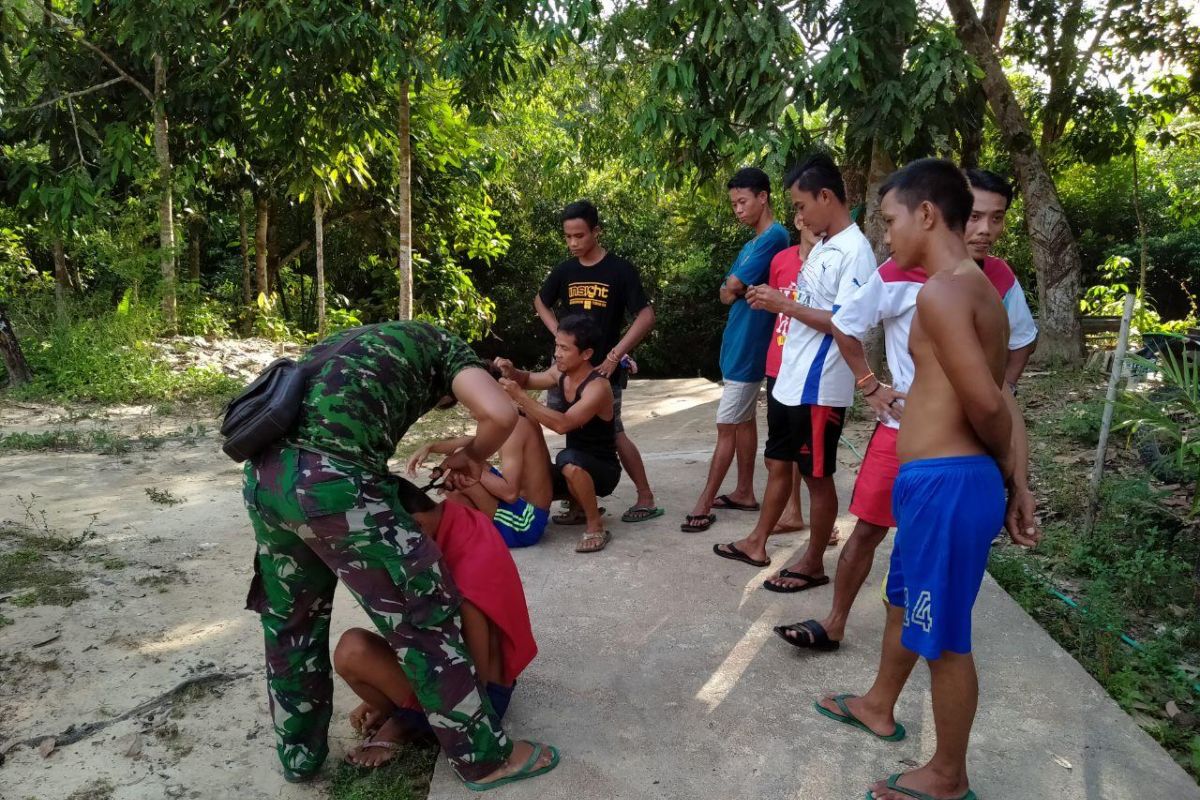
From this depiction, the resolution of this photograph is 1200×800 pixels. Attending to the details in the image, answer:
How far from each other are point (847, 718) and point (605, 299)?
2.72 metres

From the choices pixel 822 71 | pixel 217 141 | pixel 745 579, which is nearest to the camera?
pixel 745 579

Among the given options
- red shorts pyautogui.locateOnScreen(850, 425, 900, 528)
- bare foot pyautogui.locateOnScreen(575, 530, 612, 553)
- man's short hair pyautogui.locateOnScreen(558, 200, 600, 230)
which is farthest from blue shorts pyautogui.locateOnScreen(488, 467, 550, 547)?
red shorts pyautogui.locateOnScreen(850, 425, 900, 528)

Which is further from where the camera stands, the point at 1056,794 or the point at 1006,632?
the point at 1006,632

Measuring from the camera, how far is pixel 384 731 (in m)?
2.71

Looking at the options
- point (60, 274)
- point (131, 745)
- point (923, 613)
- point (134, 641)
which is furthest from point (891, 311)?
point (60, 274)

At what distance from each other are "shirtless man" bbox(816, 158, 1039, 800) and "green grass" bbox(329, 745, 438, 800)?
1335 millimetres

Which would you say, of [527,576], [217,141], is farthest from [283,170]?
[527,576]

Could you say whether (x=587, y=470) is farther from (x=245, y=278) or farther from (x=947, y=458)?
(x=245, y=278)

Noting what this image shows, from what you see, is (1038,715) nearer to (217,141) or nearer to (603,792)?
(603,792)

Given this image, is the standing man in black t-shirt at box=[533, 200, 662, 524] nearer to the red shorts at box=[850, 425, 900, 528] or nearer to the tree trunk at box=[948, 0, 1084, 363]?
the red shorts at box=[850, 425, 900, 528]

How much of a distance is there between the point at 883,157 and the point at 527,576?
495cm

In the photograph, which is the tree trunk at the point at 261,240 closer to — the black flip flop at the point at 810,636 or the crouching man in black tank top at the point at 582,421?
the crouching man in black tank top at the point at 582,421

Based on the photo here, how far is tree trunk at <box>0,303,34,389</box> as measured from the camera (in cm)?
864

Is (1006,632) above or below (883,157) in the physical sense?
below
